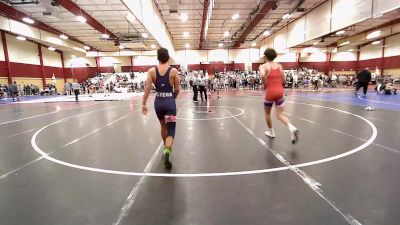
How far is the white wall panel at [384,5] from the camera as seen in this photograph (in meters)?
12.5

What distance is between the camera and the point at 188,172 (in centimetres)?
361

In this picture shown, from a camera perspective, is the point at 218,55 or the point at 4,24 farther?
the point at 218,55

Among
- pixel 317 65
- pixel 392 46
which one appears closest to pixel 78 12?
pixel 317 65

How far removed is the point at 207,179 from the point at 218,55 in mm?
39685

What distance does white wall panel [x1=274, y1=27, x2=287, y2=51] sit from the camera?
2839 centimetres

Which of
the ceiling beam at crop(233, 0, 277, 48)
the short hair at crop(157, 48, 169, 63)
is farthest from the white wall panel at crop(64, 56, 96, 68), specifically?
the short hair at crop(157, 48, 169, 63)

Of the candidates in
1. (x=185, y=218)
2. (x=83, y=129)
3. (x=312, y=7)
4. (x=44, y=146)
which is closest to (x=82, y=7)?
(x=83, y=129)

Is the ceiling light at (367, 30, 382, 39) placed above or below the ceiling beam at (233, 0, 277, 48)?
below

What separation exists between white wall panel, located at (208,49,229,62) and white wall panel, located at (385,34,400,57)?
21321 mm

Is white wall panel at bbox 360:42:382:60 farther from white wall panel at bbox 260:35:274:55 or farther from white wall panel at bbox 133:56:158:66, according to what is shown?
white wall panel at bbox 133:56:158:66

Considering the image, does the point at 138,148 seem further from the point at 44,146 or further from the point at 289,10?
the point at 289,10

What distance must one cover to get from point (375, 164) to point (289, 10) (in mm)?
20840

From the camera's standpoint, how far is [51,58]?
110 ft

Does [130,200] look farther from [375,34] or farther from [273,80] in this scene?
[375,34]
